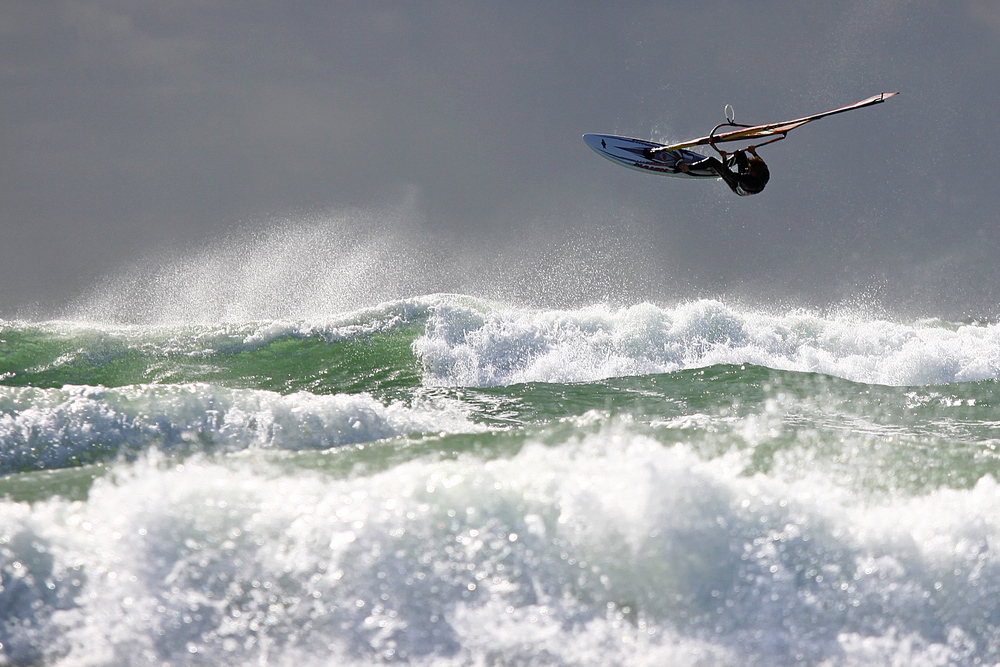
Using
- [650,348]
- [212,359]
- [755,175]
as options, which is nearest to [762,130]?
[755,175]

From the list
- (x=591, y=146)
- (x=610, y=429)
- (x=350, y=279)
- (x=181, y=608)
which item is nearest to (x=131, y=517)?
(x=181, y=608)

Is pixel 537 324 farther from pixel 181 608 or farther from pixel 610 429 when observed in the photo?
pixel 181 608

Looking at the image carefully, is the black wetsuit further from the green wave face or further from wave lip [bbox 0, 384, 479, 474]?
the green wave face

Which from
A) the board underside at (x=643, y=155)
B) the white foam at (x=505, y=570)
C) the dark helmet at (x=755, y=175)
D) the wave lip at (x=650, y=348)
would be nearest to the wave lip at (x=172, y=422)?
the white foam at (x=505, y=570)

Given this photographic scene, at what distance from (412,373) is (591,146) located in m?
4.20

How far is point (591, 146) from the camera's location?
11.5 metres

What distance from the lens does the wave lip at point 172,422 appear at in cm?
645

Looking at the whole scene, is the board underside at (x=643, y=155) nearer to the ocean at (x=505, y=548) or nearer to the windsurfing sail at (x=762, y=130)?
the windsurfing sail at (x=762, y=130)

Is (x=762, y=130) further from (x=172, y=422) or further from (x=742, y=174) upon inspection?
(x=172, y=422)

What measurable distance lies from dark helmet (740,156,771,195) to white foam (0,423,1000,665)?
5.06 meters

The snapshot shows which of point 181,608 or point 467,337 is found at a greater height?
point 467,337

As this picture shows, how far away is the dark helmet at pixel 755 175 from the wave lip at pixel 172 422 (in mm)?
4431

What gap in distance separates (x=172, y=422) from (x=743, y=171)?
6.65m

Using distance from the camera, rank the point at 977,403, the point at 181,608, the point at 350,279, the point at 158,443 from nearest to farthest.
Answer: the point at 181,608 → the point at 158,443 → the point at 977,403 → the point at 350,279
